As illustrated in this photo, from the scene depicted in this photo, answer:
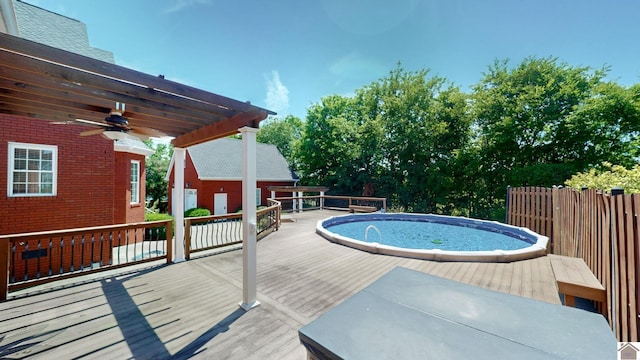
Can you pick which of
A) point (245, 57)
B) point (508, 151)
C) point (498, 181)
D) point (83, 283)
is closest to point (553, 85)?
point (508, 151)

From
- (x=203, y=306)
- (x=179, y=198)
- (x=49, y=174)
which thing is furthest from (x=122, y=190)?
(x=203, y=306)

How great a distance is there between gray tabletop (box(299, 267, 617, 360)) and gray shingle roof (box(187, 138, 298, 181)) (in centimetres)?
1641

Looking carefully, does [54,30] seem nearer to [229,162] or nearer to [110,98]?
[110,98]

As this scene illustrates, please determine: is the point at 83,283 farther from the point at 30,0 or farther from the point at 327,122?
the point at 327,122

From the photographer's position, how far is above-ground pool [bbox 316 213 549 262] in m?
5.36

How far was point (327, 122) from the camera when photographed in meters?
20.2

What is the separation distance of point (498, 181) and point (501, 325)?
52.4 ft

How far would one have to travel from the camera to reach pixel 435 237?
9.10 meters

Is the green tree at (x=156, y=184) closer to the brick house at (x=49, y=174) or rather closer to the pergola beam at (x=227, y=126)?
the brick house at (x=49, y=174)

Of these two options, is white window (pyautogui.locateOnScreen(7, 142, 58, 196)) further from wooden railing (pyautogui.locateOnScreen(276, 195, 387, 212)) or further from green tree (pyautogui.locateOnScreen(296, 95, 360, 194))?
green tree (pyautogui.locateOnScreen(296, 95, 360, 194))

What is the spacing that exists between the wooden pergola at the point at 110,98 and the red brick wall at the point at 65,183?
3079 mm

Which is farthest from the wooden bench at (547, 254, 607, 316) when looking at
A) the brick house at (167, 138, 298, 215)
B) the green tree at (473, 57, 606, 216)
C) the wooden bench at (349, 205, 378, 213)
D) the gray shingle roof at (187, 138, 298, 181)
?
the gray shingle roof at (187, 138, 298, 181)

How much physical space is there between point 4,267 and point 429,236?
423 inches

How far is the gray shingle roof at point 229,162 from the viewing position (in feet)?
53.7
